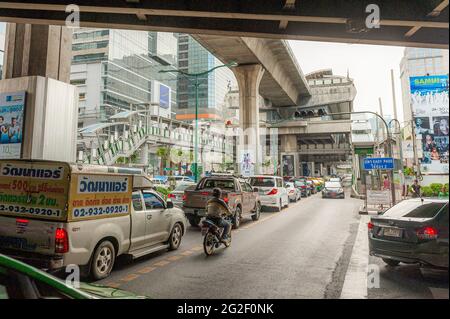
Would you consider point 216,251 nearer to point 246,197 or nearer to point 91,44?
point 246,197

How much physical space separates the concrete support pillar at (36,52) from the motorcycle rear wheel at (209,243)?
7.98 m

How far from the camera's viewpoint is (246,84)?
3108 cm

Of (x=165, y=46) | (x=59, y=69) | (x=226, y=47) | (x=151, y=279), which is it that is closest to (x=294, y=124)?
(x=226, y=47)

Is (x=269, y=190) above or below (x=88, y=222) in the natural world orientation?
above

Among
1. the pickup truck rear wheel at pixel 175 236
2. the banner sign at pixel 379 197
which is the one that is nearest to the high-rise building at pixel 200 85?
the banner sign at pixel 379 197

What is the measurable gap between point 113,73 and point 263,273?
75.7 m

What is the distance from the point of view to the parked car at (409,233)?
5.43 metres

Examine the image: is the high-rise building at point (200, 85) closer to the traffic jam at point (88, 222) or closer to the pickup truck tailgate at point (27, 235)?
the traffic jam at point (88, 222)

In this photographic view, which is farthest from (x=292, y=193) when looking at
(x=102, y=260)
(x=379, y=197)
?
(x=102, y=260)

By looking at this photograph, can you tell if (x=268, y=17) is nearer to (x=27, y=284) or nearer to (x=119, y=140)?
(x=27, y=284)

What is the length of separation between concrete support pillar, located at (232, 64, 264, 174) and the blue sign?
43.1ft

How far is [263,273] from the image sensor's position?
646 centimetres

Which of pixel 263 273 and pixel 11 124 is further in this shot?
pixel 11 124
